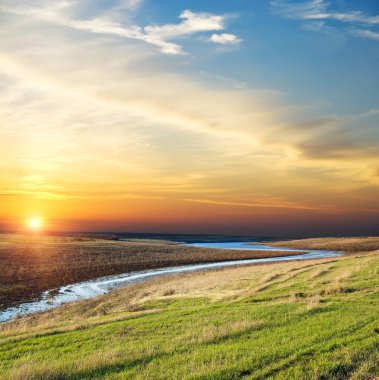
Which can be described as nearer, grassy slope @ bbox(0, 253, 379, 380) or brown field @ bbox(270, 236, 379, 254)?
grassy slope @ bbox(0, 253, 379, 380)

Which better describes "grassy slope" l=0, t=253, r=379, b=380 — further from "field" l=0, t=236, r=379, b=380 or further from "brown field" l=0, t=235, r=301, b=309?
"brown field" l=0, t=235, r=301, b=309

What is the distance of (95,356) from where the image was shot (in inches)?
537

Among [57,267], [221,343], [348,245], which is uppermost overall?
[221,343]

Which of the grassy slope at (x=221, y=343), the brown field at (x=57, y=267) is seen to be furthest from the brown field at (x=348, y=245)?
the grassy slope at (x=221, y=343)

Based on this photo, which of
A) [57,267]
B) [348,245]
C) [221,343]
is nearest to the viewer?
[221,343]

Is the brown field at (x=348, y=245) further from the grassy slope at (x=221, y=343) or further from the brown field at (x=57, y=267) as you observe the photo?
the grassy slope at (x=221, y=343)

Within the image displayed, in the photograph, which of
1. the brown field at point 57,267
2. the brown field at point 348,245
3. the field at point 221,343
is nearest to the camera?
the field at point 221,343

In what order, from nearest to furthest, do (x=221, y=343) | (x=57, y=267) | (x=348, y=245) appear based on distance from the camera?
(x=221, y=343), (x=57, y=267), (x=348, y=245)

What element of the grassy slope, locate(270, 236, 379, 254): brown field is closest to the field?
the grassy slope

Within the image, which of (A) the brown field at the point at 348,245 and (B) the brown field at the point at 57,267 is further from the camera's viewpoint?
(A) the brown field at the point at 348,245

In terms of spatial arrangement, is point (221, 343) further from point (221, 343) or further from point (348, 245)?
point (348, 245)

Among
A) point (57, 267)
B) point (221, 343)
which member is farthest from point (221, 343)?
point (57, 267)

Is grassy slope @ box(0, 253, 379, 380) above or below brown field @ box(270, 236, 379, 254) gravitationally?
above

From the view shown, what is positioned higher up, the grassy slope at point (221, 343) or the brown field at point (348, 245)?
the grassy slope at point (221, 343)
